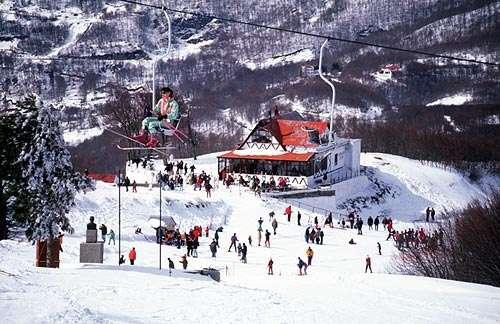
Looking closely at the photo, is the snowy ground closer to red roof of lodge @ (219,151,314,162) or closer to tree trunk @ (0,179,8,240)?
tree trunk @ (0,179,8,240)

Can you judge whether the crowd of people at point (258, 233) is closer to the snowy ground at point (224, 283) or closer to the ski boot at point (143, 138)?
the snowy ground at point (224, 283)

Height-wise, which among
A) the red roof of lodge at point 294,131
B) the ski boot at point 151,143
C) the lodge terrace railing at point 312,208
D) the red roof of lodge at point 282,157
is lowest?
the lodge terrace railing at point 312,208

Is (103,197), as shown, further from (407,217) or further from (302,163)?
(407,217)

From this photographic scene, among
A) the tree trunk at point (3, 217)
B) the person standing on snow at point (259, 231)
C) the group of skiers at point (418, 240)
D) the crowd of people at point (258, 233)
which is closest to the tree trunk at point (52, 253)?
the tree trunk at point (3, 217)

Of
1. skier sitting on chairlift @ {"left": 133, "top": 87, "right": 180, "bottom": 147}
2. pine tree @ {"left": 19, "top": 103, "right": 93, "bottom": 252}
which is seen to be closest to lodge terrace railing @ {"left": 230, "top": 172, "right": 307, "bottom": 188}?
skier sitting on chairlift @ {"left": 133, "top": 87, "right": 180, "bottom": 147}

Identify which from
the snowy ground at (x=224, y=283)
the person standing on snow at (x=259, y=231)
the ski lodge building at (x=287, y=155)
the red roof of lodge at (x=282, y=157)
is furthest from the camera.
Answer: the ski lodge building at (x=287, y=155)

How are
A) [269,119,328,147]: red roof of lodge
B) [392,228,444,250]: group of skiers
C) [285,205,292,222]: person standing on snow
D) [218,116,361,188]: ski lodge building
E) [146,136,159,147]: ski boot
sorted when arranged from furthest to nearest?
[269,119,328,147]: red roof of lodge < [218,116,361,188]: ski lodge building < [285,205,292,222]: person standing on snow < [392,228,444,250]: group of skiers < [146,136,159,147]: ski boot

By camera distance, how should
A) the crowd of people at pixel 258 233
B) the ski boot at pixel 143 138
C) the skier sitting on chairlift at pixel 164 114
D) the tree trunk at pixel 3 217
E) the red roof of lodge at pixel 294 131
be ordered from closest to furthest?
1. the skier sitting on chairlift at pixel 164 114
2. the tree trunk at pixel 3 217
3. the ski boot at pixel 143 138
4. the crowd of people at pixel 258 233
5. the red roof of lodge at pixel 294 131
